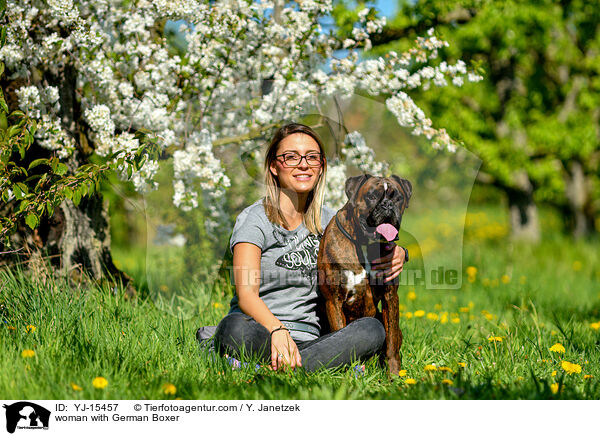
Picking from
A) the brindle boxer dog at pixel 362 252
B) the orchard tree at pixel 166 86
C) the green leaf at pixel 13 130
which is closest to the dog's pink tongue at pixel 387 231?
the brindle boxer dog at pixel 362 252

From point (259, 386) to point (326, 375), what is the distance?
39 cm

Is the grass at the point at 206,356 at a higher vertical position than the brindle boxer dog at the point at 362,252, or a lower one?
lower

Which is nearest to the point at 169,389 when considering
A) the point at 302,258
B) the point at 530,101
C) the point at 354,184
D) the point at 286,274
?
the point at 286,274

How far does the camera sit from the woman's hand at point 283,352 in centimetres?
281

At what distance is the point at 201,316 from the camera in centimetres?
399

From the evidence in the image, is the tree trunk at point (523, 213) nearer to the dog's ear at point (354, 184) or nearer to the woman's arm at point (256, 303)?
the dog's ear at point (354, 184)

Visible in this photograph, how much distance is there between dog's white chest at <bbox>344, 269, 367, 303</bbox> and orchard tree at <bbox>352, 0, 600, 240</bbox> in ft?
20.4

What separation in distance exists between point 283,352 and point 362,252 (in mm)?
698

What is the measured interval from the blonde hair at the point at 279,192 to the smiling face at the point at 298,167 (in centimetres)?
4

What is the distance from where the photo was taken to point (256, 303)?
2926 mm

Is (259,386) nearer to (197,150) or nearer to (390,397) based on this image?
(390,397)

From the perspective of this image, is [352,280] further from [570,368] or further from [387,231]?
[570,368]
